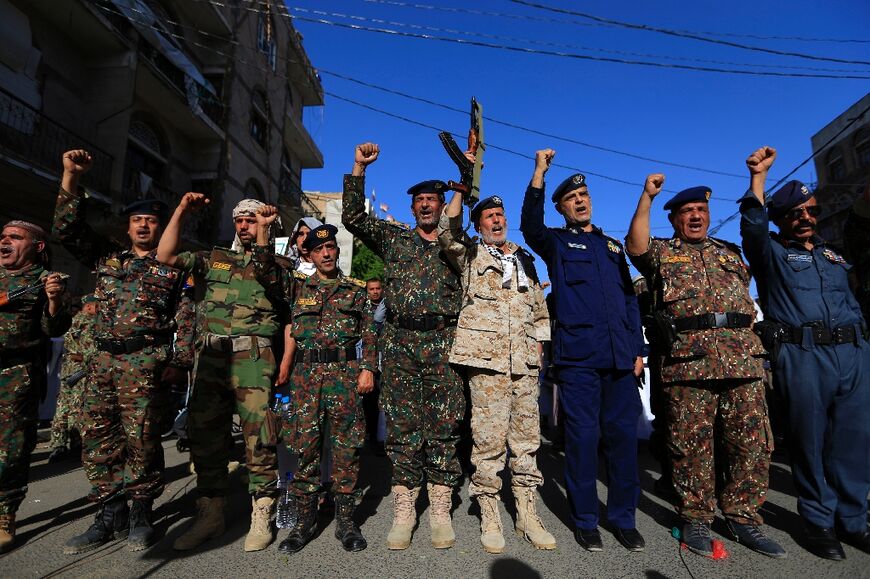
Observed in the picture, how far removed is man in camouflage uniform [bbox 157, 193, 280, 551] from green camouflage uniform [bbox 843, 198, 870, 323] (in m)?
4.43

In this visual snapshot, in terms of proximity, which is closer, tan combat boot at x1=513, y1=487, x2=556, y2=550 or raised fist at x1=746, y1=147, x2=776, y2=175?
tan combat boot at x1=513, y1=487, x2=556, y2=550

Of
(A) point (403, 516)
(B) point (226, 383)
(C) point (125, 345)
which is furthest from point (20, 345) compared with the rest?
(A) point (403, 516)

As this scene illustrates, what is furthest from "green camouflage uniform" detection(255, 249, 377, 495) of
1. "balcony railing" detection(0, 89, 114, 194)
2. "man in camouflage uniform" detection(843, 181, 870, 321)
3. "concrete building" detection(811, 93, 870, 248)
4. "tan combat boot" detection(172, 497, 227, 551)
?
"concrete building" detection(811, 93, 870, 248)

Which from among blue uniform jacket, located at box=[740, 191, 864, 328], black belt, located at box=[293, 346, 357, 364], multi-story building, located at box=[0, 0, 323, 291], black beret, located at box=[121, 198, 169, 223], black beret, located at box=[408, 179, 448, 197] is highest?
multi-story building, located at box=[0, 0, 323, 291]

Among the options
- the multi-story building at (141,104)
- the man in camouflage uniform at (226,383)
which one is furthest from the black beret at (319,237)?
the multi-story building at (141,104)

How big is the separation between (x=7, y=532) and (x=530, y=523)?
349cm

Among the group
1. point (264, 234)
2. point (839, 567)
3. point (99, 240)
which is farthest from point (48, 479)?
point (839, 567)

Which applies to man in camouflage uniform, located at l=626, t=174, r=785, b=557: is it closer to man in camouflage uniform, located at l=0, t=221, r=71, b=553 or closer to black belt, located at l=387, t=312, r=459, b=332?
black belt, located at l=387, t=312, r=459, b=332

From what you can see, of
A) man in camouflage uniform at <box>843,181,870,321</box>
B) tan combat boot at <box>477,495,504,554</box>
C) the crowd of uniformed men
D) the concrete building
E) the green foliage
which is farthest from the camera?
the green foliage

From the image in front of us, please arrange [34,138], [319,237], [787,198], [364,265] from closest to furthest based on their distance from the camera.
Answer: [787,198], [319,237], [34,138], [364,265]

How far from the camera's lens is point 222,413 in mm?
3068

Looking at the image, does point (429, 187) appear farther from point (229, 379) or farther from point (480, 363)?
point (229, 379)

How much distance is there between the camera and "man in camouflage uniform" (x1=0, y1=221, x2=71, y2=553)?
9.66 feet

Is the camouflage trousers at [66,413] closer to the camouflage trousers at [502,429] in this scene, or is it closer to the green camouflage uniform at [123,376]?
the green camouflage uniform at [123,376]
